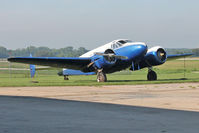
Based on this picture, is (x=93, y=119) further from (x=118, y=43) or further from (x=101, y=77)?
(x=118, y=43)

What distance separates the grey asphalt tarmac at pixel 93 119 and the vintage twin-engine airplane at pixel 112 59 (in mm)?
17407

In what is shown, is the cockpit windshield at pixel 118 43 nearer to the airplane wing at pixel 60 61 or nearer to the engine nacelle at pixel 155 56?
the airplane wing at pixel 60 61

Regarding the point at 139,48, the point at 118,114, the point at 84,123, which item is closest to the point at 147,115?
the point at 118,114

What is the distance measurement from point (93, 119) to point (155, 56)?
23386mm

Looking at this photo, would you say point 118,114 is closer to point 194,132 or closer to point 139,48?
point 194,132

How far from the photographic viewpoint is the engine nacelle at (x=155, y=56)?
33.5m

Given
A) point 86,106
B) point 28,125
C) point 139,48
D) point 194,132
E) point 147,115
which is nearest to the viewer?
point 194,132

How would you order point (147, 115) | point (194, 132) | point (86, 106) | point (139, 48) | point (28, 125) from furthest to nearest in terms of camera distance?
point (139, 48)
point (86, 106)
point (147, 115)
point (28, 125)
point (194, 132)

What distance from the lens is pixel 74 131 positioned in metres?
8.66

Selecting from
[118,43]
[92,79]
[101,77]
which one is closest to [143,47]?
[118,43]

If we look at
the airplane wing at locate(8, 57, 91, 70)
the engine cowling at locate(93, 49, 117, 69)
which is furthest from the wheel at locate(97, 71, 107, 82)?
the airplane wing at locate(8, 57, 91, 70)

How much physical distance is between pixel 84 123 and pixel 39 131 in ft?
5.00

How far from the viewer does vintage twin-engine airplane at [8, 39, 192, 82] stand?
103 ft

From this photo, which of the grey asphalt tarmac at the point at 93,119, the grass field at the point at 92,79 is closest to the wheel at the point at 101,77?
the grass field at the point at 92,79
